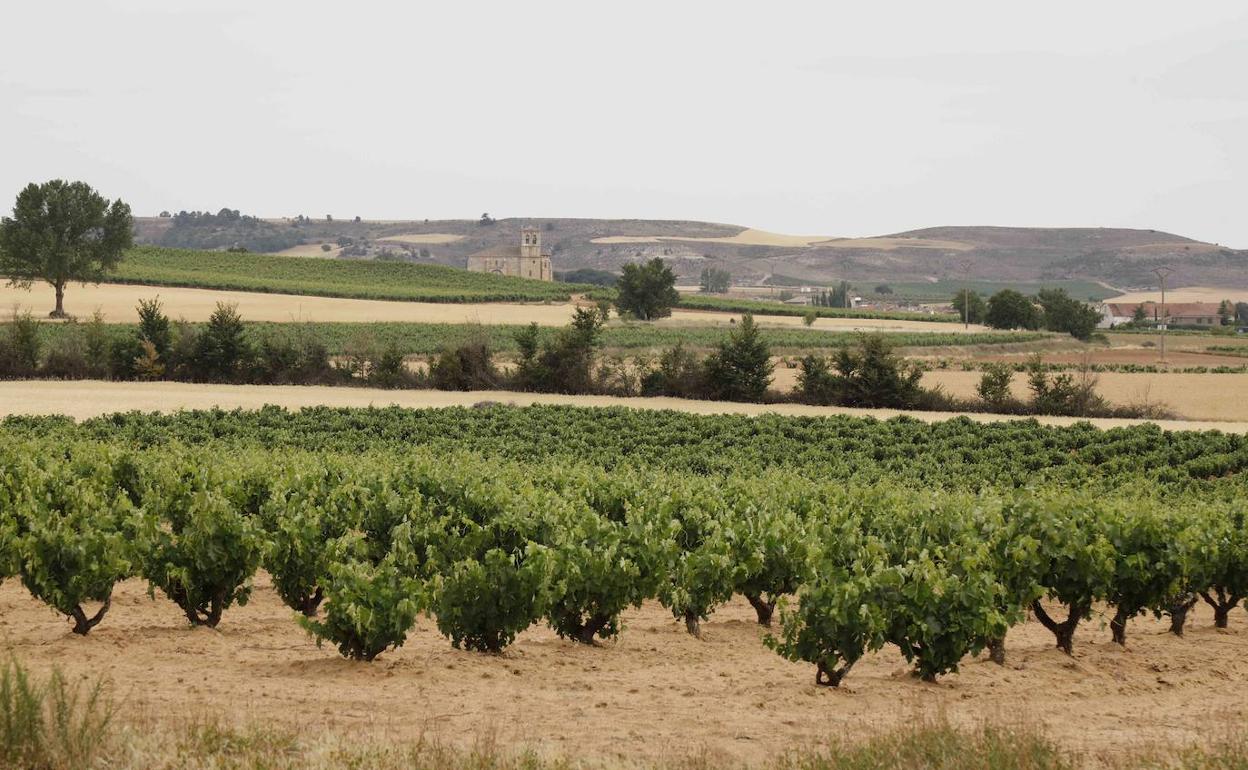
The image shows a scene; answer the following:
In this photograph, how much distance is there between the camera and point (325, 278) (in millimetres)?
135500

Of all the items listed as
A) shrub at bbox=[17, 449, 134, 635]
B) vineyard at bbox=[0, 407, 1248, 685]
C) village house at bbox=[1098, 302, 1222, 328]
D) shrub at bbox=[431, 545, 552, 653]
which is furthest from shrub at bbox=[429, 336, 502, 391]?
village house at bbox=[1098, 302, 1222, 328]

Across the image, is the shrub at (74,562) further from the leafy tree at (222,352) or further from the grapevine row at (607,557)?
the leafy tree at (222,352)

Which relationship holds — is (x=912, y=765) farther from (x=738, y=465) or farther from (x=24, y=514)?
(x=738, y=465)

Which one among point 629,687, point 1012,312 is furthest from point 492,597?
point 1012,312

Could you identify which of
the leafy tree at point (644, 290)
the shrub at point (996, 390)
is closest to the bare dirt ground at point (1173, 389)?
the shrub at point (996, 390)

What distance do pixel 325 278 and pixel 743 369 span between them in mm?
91425

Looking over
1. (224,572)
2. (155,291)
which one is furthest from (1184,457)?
(155,291)

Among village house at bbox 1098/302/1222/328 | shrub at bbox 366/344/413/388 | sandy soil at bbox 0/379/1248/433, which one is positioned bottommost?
sandy soil at bbox 0/379/1248/433

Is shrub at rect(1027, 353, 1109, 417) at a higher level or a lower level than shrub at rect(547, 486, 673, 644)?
lower

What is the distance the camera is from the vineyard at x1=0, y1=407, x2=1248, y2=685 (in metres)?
13.5

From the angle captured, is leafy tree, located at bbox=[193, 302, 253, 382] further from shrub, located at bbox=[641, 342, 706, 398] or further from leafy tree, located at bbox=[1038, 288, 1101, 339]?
leafy tree, located at bbox=[1038, 288, 1101, 339]

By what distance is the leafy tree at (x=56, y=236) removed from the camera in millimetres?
88500

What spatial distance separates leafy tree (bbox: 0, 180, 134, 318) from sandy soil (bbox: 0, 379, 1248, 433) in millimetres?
37767

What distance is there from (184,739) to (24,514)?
7.72 metres
